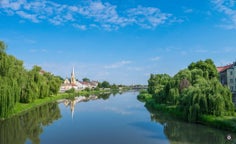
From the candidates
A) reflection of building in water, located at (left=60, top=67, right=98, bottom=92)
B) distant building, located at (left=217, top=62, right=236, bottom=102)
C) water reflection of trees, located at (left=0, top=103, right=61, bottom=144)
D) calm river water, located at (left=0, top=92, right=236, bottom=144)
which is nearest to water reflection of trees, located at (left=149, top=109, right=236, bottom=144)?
calm river water, located at (left=0, top=92, right=236, bottom=144)

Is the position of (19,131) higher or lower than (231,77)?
lower

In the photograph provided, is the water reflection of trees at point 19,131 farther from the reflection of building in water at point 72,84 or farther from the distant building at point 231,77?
the reflection of building in water at point 72,84

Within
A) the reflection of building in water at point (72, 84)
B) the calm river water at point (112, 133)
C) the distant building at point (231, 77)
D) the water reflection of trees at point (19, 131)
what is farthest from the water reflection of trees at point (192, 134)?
the reflection of building in water at point (72, 84)

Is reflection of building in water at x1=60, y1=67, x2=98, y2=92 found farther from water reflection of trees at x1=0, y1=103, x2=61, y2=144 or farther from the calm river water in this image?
the calm river water

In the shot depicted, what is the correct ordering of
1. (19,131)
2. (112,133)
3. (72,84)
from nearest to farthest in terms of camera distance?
1. (112,133)
2. (19,131)
3. (72,84)

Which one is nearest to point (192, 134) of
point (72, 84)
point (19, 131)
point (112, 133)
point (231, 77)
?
point (112, 133)

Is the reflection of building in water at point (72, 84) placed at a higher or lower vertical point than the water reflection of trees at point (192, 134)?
higher

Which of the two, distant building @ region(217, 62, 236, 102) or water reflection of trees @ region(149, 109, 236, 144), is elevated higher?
distant building @ region(217, 62, 236, 102)

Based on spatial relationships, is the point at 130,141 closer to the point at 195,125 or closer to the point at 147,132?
the point at 147,132

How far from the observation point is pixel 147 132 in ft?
72.4

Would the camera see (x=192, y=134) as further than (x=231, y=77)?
No

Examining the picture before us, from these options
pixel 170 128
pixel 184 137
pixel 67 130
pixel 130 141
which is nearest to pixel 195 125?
pixel 170 128

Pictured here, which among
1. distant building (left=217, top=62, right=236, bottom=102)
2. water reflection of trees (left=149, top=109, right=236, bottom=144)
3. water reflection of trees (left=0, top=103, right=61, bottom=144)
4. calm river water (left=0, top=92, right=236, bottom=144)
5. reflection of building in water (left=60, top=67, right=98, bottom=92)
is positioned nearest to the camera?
water reflection of trees (left=149, top=109, right=236, bottom=144)

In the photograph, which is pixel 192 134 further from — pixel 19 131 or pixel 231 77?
pixel 231 77
